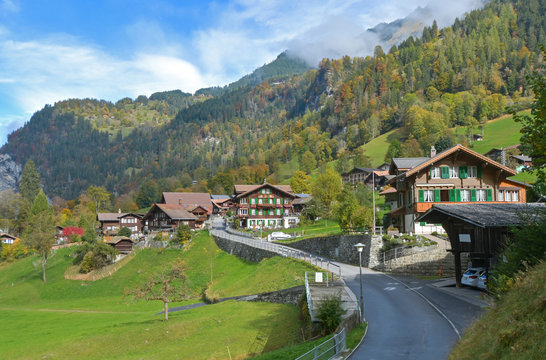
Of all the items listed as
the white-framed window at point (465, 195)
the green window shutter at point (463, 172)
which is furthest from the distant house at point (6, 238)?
the green window shutter at point (463, 172)

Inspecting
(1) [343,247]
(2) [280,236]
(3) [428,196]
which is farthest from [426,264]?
(2) [280,236]

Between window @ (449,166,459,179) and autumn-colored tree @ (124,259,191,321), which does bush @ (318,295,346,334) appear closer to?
autumn-colored tree @ (124,259,191,321)

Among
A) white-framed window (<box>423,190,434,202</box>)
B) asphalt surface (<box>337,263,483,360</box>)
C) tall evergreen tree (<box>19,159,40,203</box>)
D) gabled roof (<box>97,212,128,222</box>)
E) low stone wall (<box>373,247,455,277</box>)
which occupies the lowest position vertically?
asphalt surface (<box>337,263,483,360</box>)

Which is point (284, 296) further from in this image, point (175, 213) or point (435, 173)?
point (175, 213)

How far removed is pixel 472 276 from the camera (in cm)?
3131

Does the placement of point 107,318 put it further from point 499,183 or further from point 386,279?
point 499,183

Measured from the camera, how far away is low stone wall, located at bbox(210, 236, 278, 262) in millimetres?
59331

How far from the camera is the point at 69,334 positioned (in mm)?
40406

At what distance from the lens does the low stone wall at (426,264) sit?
3969 centimetres

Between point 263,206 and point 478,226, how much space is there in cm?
7637

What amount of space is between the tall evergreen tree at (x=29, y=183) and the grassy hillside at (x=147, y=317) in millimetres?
117242

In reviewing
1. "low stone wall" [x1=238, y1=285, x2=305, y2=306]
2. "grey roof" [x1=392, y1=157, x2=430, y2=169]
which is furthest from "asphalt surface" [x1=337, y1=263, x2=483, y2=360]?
"grey roof" [x1=392, y1=157, x2=430, y2=169]

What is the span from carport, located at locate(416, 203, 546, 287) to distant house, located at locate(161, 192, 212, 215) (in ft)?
350

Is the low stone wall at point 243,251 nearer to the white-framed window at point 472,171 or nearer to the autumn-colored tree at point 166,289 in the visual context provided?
the autumn-colored tree at point 166,289
